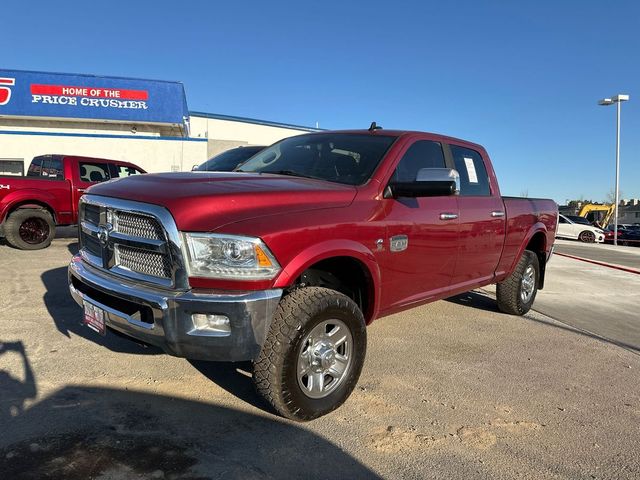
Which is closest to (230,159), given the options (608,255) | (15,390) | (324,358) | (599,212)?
A: (15,390)

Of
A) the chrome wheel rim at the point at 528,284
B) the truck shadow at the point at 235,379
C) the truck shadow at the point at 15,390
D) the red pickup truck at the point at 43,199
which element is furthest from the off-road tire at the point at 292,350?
the red pickup truck at the point at 43,199

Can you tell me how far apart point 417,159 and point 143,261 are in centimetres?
248

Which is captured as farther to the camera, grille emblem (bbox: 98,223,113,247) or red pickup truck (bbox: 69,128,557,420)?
grille emblem (bbox: 98,223,113,247)

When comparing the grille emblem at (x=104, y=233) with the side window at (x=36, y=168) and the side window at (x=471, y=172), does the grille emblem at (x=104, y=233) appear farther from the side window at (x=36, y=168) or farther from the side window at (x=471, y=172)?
the side window at (x=36, y=168)

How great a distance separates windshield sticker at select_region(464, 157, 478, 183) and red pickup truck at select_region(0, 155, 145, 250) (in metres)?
7.35

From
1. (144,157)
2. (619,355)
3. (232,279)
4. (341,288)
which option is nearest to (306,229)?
(232,279)

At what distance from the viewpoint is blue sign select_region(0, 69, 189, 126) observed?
22.8 meters

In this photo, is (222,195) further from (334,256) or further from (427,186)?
(427,186)

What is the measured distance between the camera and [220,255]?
8.94 ft

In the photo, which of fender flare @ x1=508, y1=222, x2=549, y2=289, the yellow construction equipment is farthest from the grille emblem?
the yellow construction equipment

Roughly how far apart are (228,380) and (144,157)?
20.8 meters

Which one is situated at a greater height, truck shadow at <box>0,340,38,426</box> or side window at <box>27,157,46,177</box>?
side window at <box>27,157,46,177</box>

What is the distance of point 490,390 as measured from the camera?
148 inches

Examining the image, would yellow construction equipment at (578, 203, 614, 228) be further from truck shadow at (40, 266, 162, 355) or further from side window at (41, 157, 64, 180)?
truck shadow at (40, 266, 162, 355)
